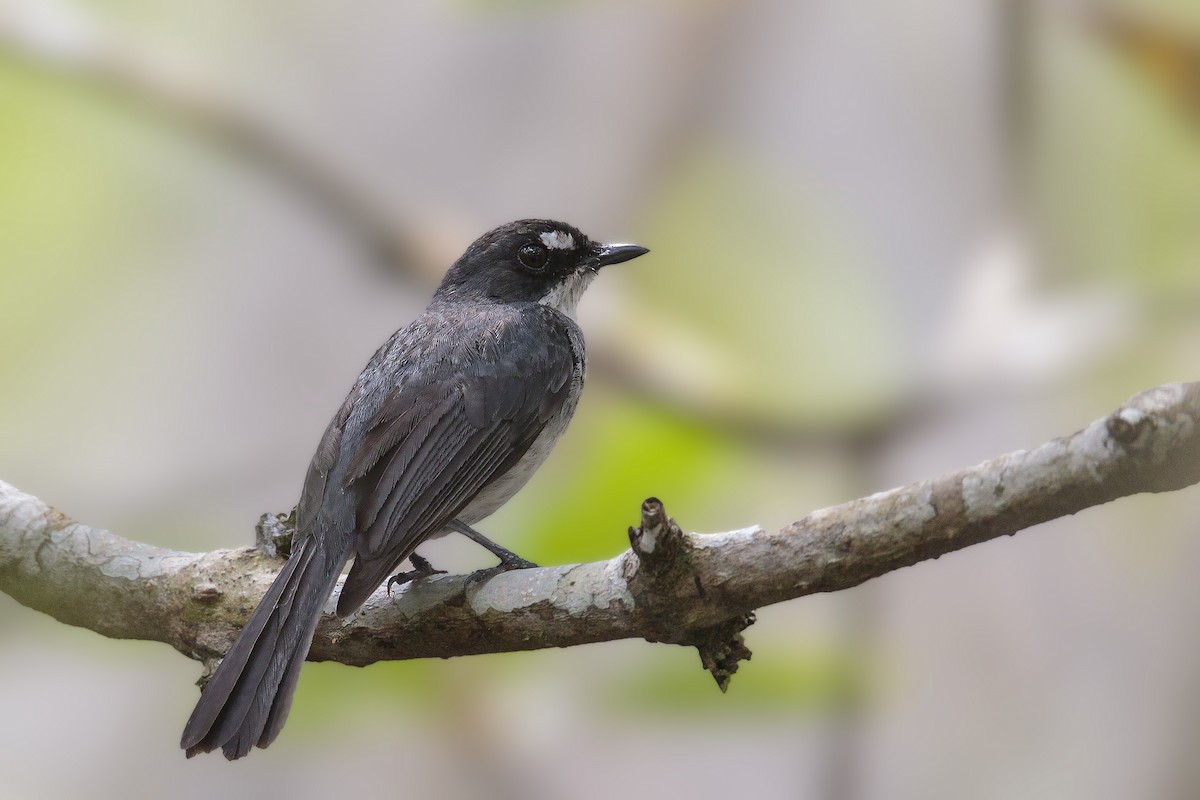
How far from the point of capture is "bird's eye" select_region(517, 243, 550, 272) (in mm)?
4582

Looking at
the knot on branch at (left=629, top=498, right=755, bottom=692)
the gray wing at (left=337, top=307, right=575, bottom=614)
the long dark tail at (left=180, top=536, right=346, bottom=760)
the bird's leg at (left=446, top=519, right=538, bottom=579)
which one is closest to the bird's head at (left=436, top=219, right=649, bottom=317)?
the gray wing at (left=337, top=307, right=575, bottom=614)

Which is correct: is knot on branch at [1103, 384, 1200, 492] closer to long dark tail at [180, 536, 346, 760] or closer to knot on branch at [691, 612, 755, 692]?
knot on branch at [691, 612, 755, 692]

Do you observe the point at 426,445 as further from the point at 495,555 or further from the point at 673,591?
the point at 673,591

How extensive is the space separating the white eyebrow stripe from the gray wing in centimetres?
54

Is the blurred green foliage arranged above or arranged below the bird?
above

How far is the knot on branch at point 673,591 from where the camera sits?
8.48 ft

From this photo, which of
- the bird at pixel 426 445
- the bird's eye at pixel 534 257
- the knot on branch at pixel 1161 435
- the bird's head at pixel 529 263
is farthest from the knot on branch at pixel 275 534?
the knot on branch at pixel 1161 435

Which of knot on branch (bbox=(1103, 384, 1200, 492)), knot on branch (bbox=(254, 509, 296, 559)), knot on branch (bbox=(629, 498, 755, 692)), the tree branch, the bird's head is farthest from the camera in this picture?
the bird's head

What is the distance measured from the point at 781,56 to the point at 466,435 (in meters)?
3.51

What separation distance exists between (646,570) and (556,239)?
221 centimetres

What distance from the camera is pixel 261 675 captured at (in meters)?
3.01

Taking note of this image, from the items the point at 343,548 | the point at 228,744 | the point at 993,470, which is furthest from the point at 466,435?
the point at 993,470

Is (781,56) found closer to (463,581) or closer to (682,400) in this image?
(682,400)

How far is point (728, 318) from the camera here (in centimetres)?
565
